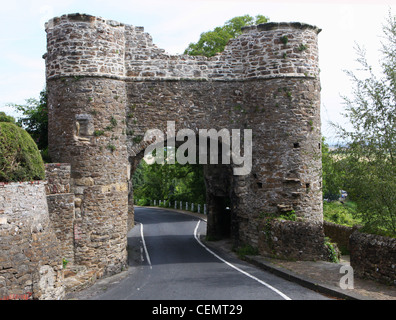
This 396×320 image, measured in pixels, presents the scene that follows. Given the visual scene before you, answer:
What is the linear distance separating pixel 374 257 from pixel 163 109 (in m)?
8.20

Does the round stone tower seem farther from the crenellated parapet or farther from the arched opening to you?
the arched opening

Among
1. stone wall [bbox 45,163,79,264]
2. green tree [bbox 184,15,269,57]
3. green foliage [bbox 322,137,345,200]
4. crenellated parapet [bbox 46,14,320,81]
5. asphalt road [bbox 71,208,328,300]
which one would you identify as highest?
green tree [bbox 184,15,269,57]

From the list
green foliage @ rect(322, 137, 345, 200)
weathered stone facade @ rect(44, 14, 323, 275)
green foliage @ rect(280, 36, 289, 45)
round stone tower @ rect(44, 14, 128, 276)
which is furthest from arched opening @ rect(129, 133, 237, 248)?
green foliage @ rect(322, 137, 345, 200)

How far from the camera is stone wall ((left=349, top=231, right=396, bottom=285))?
10.2 meters

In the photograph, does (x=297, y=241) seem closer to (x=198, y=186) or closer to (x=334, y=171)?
(x=334, y=171)

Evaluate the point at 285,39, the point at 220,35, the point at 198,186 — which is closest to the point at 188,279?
the point at 285,39

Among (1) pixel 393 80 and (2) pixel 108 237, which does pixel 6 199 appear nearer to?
(2) pixel 108 237

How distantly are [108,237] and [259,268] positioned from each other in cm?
488

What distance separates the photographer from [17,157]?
10.0 metres

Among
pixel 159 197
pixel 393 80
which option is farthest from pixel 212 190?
pixel 159 197

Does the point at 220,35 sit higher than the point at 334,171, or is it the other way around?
the point at 220,35

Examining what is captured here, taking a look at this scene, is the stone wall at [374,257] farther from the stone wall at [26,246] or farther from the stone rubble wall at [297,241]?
the stone wall at [26,246]

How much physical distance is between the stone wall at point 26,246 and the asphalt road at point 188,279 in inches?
59.0

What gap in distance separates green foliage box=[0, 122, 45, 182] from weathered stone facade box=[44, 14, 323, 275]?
130 inches
